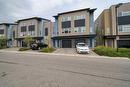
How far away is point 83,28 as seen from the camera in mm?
36312

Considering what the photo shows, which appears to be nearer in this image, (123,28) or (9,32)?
(123,28)

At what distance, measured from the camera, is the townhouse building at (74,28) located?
116 ft

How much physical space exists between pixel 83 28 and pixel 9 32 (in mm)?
36265

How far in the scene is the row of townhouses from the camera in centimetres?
3284

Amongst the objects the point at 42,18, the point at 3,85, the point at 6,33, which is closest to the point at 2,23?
the point at 6,33

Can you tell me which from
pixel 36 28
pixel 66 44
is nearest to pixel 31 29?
pixel 36 28

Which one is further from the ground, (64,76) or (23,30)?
(23,30)

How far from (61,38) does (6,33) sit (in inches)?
1236

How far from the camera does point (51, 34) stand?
44.2 meters

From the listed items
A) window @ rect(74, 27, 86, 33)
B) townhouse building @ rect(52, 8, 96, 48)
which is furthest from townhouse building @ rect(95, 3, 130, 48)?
window @ rect(74, 27, 86, 33)

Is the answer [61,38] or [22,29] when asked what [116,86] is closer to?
[61,38]

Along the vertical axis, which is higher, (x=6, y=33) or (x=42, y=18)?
(x=42, y=18)

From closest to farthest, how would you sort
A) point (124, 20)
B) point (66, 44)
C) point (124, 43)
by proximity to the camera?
1. point (124, 43)
2. point (124, 20)
3. point (66, 44)

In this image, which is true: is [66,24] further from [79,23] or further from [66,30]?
[79,23]
